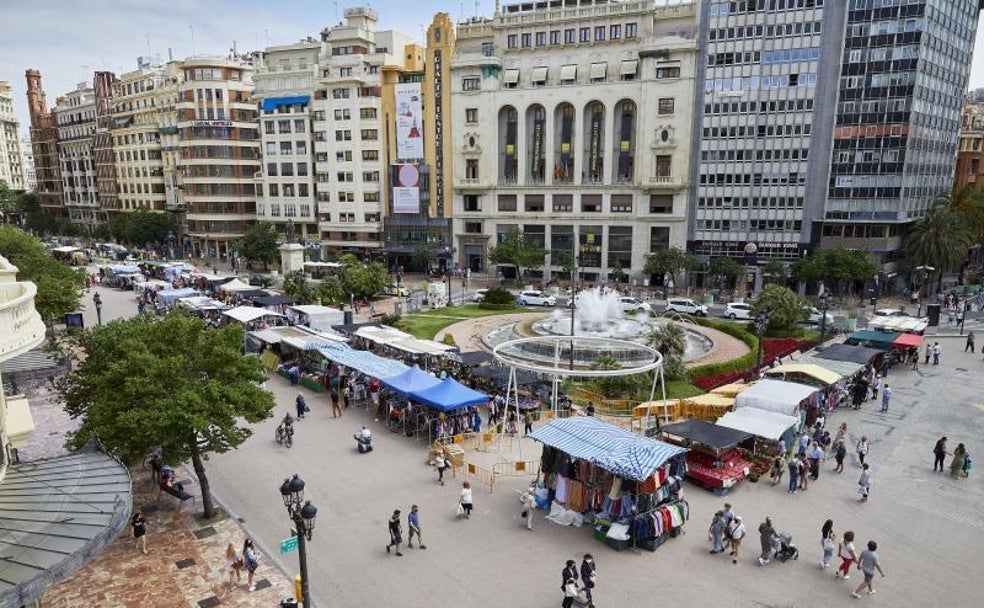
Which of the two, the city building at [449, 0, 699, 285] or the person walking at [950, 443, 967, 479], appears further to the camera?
the city building at [449, 0, 699, 285]

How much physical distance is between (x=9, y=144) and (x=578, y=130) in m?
151

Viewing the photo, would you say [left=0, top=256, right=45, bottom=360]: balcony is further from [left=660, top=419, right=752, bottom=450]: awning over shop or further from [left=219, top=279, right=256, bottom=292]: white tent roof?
[left=219, top=279, right=256, bottom=292]: white tent roof

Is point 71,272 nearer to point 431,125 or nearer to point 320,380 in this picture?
point 320,380

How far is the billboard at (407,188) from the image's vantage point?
264 ft

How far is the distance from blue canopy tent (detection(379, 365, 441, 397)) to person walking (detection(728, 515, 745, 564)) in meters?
13.2

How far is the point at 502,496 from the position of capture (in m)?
21.0

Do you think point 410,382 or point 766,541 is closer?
point 766,541

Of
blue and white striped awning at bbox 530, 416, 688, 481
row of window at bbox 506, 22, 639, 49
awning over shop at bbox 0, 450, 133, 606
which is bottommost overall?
blue and white striped awning at bbox 530, 416, 688, 481

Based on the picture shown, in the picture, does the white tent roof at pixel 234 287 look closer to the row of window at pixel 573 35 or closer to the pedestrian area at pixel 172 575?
the pedestrian area at pixel 172 575

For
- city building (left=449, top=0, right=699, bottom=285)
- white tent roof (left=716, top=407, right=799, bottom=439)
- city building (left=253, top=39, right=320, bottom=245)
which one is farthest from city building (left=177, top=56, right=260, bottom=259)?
white tent roof (left=716, top=407, right=799, bottom=439)

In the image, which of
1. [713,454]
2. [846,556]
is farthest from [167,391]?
[846,556]

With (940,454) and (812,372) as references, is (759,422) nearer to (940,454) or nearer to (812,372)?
(940,454)

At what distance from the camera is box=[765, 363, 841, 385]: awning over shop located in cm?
2870

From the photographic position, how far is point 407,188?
80938 mm
